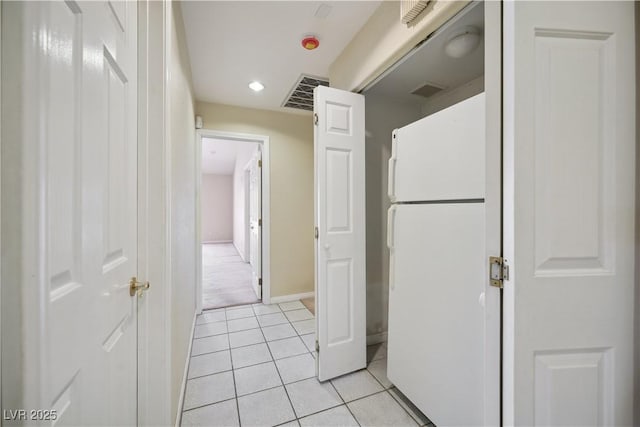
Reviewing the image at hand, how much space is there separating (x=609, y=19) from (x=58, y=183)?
5.05 ft

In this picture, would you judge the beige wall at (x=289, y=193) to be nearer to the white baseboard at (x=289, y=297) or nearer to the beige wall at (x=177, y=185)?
the white baseboard at (x=289, y=297)

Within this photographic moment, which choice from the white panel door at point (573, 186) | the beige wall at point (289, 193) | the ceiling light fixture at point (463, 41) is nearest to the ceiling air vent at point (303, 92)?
the beige wall at point (289, 193)

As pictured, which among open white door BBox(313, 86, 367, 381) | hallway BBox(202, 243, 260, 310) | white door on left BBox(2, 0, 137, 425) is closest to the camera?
white door on left BBox(2, 0, 137, 425)

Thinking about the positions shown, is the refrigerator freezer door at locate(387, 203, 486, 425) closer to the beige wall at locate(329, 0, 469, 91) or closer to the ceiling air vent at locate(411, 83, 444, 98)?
the beige wall at locate(329, 0, 469, 91)

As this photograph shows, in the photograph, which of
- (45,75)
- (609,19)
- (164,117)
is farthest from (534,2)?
(164,117)

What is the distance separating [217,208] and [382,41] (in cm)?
878

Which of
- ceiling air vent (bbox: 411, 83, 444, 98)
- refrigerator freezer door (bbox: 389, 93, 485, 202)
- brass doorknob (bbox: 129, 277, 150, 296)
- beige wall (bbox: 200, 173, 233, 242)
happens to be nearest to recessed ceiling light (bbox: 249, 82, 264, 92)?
ceiling air vent (bbox: 411, 83, 444, 98)

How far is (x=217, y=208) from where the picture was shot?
920 cm

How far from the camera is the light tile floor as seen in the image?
145 centimetres

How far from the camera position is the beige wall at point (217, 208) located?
29.6 feet

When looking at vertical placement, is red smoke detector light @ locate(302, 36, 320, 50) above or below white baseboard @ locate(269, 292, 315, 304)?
above

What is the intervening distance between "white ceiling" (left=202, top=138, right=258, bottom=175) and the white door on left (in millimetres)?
3344

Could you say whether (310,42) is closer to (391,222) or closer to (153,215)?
(391,222)

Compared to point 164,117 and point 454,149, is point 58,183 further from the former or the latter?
point 454,149
